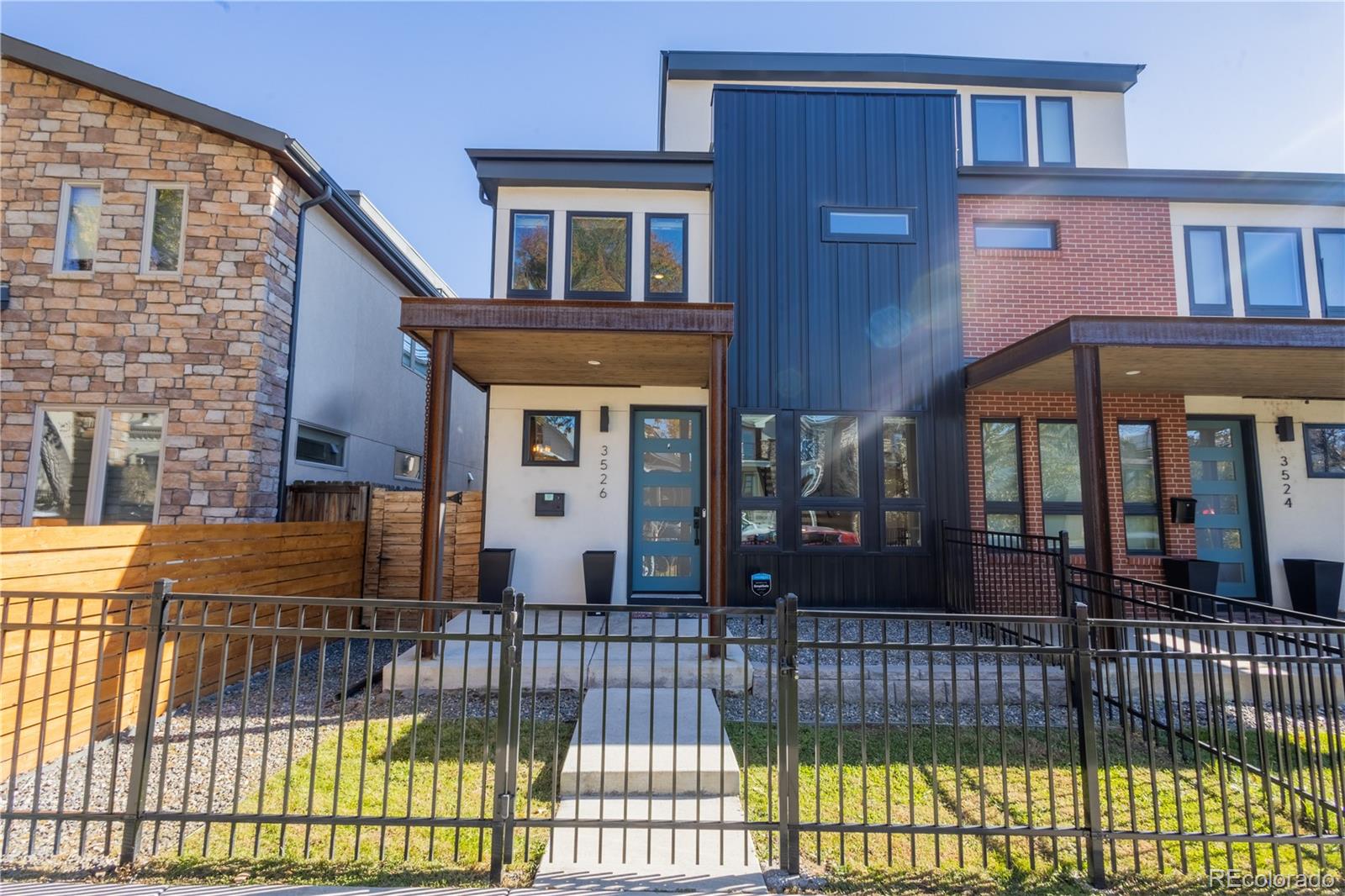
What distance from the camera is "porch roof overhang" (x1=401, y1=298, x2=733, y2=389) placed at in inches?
215

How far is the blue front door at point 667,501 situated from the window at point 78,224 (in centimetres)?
658

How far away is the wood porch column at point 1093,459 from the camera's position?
16.4 feet

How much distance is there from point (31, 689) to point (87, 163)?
6438 mm

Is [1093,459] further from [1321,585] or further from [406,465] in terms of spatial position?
[406,465]

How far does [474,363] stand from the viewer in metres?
6.89

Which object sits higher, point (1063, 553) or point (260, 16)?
point (260, 16)

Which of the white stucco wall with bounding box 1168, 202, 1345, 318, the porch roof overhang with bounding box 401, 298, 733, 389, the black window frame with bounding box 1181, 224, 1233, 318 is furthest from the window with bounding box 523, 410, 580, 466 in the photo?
the black window frame with bounding box 1181, 224, 1233, 318

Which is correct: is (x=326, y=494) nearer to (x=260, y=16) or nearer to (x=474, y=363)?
(x=474, y=363)

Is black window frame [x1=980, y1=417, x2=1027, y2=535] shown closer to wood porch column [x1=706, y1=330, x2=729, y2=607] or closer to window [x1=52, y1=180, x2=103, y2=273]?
wood porch column [x1=706, y1=330, x2=729, y2=607]

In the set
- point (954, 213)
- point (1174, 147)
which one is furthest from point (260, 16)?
point (1174, 147)

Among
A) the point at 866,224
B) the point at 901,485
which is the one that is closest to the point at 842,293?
the point at 866,224

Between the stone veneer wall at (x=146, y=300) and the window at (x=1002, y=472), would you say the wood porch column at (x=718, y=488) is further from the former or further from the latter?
the stone veneer wall at (x=146, y=300)

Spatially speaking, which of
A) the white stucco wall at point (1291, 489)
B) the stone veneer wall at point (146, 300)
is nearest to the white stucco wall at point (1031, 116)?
the white stucco wall at point (1291, 489)

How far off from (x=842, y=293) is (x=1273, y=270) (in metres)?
5.86
